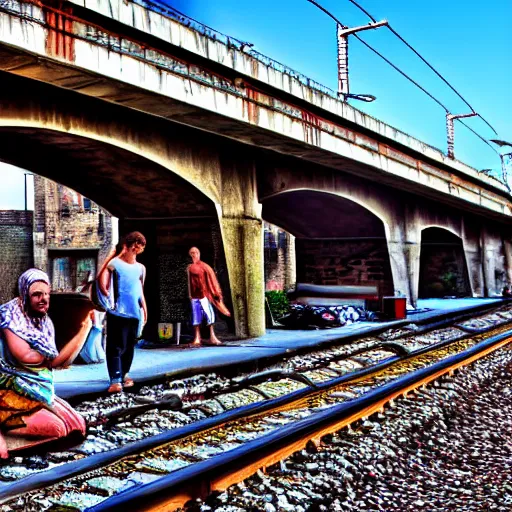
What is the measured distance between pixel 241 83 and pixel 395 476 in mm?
7040

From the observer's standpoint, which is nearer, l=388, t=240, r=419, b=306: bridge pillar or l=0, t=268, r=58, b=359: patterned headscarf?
l=0, t=268, r=58, b=359: patterned headscarf

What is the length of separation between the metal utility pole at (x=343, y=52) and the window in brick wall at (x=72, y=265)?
12.8 m

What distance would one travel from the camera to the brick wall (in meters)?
26.1

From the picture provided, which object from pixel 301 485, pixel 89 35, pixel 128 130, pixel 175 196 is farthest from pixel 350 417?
pixel 175 196

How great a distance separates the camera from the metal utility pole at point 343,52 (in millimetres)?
18750

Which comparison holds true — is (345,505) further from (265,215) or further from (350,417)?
(265,215)

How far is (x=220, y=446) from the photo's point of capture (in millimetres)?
4992

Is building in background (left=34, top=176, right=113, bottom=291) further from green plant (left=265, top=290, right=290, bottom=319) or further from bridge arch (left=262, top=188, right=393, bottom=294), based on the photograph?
green plant (left=265, top=290, right=290, bottom=319)

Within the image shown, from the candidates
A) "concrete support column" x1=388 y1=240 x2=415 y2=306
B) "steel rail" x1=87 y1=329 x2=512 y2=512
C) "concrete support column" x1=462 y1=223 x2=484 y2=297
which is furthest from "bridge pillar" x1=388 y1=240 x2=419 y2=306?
"steel rail" x1=87 y1=329 x2=512 y2=512

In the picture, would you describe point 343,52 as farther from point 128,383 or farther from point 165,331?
point 128,383

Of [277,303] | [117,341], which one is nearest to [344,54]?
[277,303]

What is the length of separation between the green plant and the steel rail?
8.95 meters

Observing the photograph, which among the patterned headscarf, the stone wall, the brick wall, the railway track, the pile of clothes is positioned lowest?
the railway track

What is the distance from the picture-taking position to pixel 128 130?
9711 millimetres
